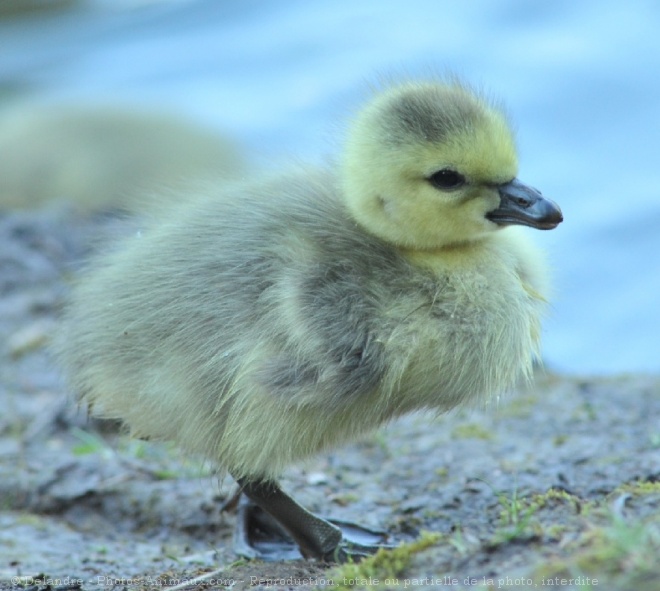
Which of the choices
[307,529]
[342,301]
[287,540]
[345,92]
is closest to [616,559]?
[342,301]

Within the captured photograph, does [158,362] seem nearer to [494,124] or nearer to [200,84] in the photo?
[494,124]

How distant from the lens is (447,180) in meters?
2.27

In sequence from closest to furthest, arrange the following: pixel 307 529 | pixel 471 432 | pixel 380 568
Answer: pixel 380 568 < pixel 307 529 < pixel 471 432

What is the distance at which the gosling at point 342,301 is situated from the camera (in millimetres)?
2158

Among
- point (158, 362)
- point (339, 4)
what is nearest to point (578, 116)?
point (339, 4)

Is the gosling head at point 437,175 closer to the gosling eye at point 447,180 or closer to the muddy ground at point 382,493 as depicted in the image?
the gosling eye at point 447,180

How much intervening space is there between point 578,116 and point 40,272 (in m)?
3.07

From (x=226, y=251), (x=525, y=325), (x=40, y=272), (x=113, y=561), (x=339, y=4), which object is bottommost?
(x=113, y=561)

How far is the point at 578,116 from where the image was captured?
5.76 metres

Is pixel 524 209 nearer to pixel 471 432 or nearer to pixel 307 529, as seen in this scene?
pixel 307 529

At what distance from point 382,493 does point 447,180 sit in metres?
1.08

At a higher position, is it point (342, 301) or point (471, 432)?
point (342, 301)

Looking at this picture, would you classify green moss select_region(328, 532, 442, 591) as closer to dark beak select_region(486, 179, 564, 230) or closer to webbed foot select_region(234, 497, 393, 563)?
webbed foot select_region(234, 497, 393, 563)

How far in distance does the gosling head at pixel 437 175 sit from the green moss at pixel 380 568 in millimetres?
709
